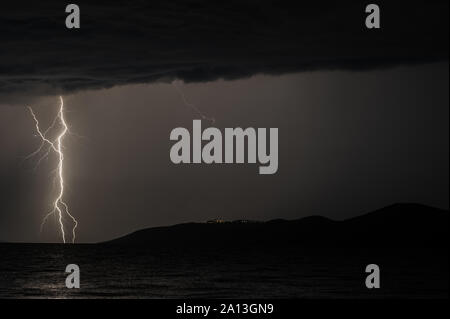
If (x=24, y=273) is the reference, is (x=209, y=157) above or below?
above

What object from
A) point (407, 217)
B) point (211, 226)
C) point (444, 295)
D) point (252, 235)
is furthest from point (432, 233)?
point (444, 295)

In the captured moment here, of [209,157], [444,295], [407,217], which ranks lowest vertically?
[444,295]

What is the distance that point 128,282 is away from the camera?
38688 mm
